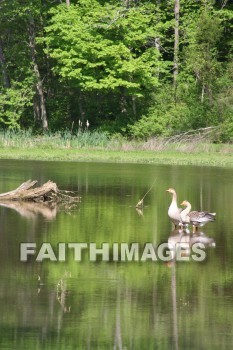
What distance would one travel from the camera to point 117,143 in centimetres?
4691

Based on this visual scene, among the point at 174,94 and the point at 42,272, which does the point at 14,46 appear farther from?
the point at 42,272

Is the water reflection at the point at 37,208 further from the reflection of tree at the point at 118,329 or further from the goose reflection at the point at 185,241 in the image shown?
the reflection of tree at the point at 118,329

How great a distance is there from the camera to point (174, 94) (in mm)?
53375

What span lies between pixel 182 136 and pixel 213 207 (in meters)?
24.8

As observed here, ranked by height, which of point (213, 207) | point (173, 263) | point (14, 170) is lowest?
point (173, 263)

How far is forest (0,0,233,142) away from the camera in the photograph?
5097cm

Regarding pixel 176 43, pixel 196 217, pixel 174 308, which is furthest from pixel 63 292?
pixel 176 43

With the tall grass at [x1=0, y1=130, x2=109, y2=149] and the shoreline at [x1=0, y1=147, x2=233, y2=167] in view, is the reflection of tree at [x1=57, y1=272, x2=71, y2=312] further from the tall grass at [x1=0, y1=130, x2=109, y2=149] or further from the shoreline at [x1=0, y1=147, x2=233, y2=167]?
the tall grass at [x1=0, y1=130, x2=109, y2=149]

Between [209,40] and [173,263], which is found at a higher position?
[209,40]

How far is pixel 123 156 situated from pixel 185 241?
24.4 m

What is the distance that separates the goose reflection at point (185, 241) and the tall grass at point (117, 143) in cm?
2584

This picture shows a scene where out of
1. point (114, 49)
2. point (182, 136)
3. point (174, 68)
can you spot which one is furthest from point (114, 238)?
point (174, 68)

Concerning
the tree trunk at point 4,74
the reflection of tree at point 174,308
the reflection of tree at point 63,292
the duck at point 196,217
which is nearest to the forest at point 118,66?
the tree trunk at point 4,74

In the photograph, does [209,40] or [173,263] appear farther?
[209,40]
